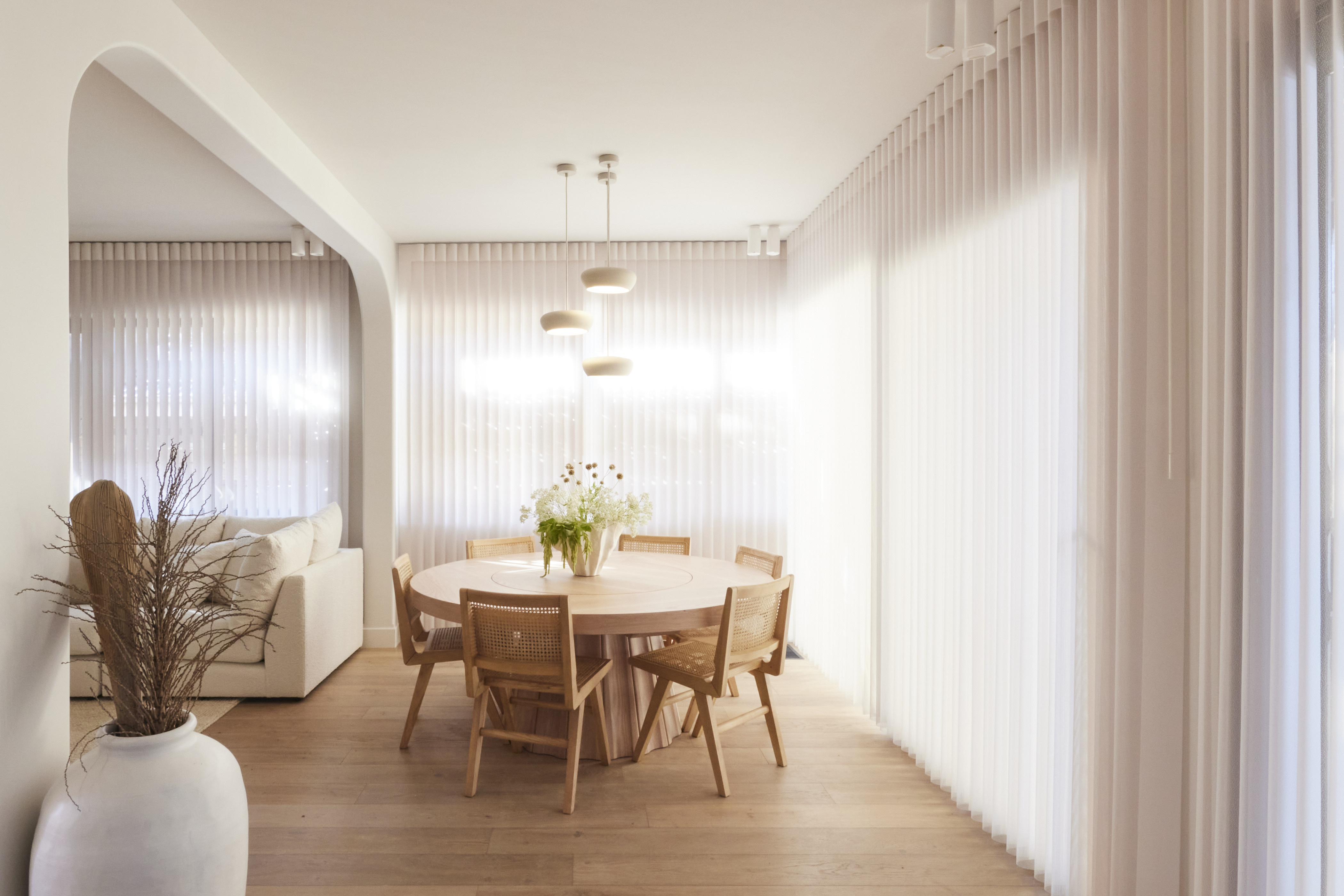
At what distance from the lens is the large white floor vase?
6.11 feet

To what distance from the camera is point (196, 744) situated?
2131mm

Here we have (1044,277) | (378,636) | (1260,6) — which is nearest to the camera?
(1260,6)

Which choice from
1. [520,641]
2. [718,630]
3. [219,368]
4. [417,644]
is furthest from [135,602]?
[219,368]

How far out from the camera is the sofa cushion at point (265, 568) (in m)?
4.36

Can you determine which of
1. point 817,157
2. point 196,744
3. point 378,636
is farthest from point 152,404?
point 817,157

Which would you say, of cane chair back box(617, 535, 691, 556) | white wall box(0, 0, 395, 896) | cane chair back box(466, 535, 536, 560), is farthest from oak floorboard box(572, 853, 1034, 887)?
cane chair back box(617, 535, 691, 556)

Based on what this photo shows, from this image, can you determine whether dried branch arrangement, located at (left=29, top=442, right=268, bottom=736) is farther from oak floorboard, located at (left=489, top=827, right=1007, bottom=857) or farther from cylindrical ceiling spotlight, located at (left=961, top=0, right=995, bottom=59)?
cylindrical ceiling spotlight, located at (left=961, top=0, right=995, bottom=59)

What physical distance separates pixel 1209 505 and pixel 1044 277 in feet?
3.26

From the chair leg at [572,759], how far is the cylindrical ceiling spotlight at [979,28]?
2.73 meters

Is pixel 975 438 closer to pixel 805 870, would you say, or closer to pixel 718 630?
pixel 718 630

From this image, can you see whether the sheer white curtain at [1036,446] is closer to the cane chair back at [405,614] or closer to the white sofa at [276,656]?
the cane chair back at [405,614]

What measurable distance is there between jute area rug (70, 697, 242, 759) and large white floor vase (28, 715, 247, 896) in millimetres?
1975

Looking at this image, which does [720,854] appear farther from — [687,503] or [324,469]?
[324,469]

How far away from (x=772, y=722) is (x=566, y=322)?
219 cm
